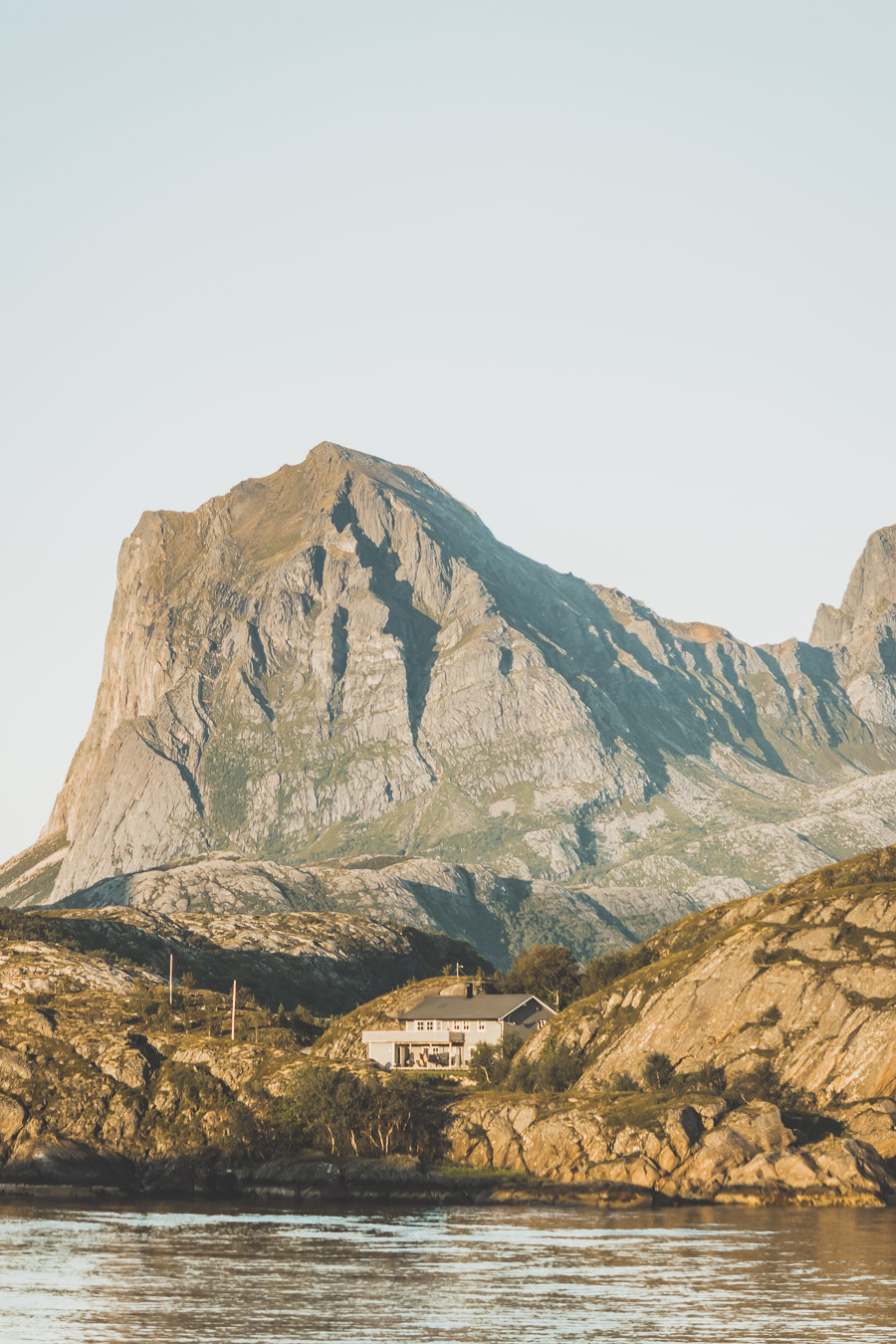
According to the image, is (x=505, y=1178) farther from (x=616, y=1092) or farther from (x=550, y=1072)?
(x=550, y=1072)

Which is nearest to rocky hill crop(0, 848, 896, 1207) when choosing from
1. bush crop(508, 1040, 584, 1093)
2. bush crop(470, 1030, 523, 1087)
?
bush crop(508, 1040, 584, 1093)

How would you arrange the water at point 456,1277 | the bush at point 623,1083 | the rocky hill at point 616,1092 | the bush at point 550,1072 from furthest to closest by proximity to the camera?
the bush at point 550,1072 → the bush at point 623,1083 → the rocky hill at point 616,1092 → the water at point 456,1277

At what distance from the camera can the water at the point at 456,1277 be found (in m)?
83.2

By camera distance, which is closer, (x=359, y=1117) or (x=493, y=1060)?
(x=359, y=1117)

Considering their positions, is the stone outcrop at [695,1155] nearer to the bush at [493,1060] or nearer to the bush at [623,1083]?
the bush at [623,1083]

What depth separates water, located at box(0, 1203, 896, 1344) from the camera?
83188 mm

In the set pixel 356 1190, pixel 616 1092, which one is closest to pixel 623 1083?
pixel 616 1092

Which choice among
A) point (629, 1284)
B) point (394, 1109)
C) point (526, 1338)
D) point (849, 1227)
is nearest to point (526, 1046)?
point (394, 1109)

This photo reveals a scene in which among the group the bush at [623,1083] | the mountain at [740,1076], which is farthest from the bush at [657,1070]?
the bush at [623,1083]

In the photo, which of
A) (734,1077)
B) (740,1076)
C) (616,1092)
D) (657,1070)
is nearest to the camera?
(740,1076)

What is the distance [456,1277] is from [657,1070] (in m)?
60.5

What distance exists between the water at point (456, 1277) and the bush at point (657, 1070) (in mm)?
23350

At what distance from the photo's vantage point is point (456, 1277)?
98938 millimetres

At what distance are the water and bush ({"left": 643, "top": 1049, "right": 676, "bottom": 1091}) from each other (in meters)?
23.4
